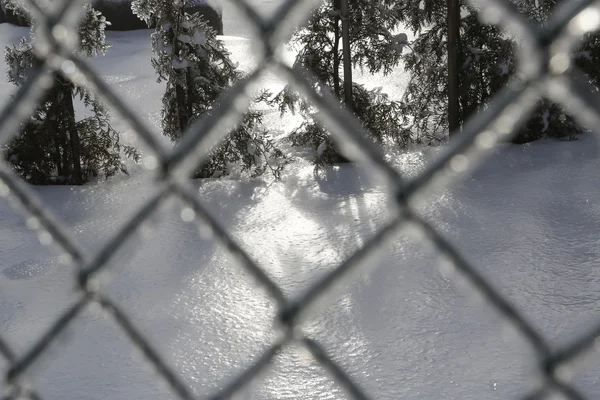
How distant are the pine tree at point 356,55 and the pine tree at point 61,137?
3.16 meters

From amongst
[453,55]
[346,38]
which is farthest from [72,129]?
[453,55]

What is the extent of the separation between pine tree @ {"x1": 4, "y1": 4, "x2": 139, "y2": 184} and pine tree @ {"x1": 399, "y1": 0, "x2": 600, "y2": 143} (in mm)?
5278

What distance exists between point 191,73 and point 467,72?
4757 millimetres

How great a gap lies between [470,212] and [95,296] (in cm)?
1081

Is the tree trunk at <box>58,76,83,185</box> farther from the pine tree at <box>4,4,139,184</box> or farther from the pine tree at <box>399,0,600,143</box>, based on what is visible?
the pine tree at <box>399,0,600,143</box>

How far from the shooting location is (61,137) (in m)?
12.4

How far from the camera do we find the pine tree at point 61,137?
39.0ft

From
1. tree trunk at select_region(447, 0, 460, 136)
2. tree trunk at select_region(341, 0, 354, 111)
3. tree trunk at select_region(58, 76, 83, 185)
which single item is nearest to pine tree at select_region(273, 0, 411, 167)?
tree trunk at select_region(341, 0, 354, 111)

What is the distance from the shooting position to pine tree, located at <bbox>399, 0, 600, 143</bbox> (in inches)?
505

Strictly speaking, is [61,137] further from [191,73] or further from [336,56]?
[336,56]

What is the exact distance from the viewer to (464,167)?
749 millimetres

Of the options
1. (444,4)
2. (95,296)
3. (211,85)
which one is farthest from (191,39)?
(95,296)

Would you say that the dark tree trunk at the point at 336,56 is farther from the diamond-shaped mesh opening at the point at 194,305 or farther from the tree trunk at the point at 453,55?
the diamond-shaped mesh opening at the point at 194,305

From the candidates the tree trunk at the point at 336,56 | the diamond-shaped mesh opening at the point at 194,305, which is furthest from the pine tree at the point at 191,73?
the diamond-shaped mesh opening at the point at 194,305
